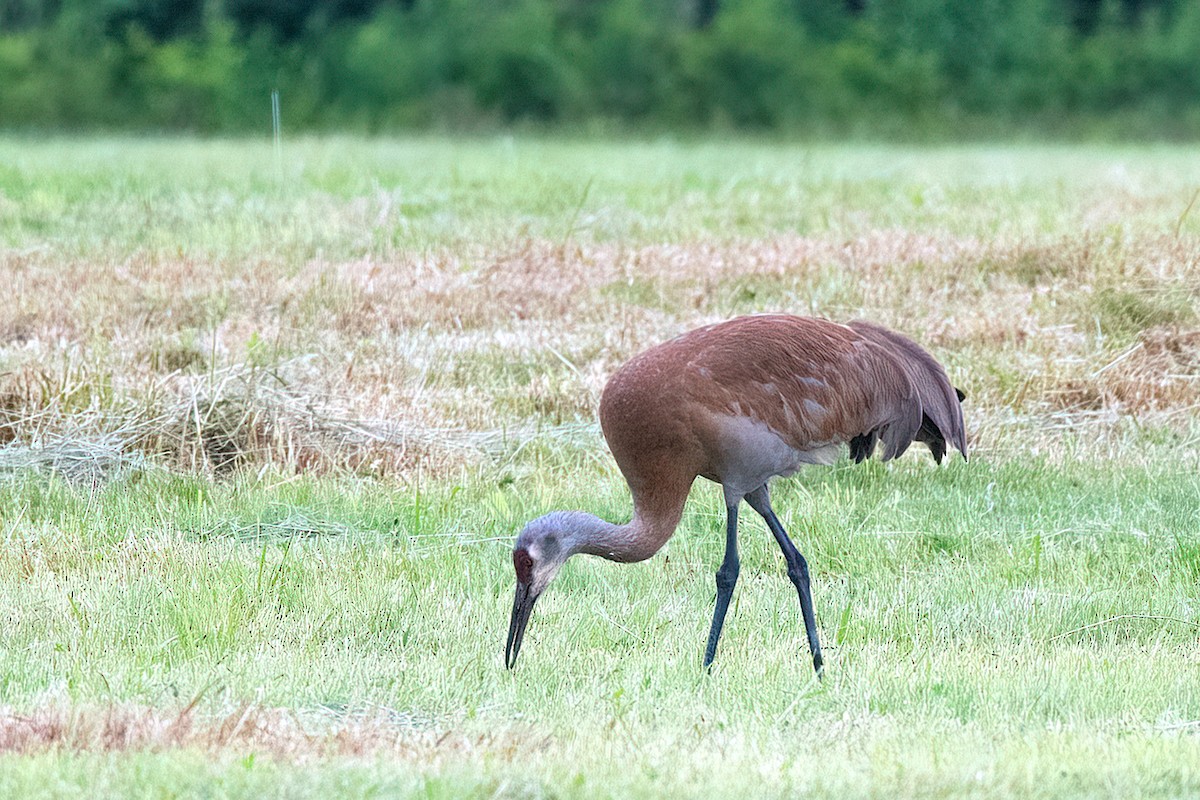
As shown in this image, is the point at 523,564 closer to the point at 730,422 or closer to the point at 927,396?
the point at 730,422

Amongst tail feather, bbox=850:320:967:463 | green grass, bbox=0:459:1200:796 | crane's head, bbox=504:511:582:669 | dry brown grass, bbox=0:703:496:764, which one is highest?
tail feather, bbox=850:320:967:463

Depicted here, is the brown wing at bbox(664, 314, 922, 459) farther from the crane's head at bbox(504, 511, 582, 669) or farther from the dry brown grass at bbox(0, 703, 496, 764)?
the dry brown grass at bbox(0, 703, 496, 764)

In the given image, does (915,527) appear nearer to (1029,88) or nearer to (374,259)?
(374,259)

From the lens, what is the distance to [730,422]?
538cm

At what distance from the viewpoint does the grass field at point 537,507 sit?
14.6 feet

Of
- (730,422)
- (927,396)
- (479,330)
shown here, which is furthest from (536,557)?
(479,330)

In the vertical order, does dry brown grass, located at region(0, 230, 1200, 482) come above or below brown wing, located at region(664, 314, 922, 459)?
below

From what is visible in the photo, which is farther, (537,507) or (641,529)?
(537,507)

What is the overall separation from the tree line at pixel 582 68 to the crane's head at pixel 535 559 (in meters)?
26.2

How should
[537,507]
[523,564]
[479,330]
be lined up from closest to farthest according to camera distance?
[523,564], [537,507], [479,330]

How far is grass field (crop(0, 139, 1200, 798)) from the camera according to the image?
444 cm

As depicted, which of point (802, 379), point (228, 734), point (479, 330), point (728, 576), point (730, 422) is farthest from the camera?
point (479, 330)

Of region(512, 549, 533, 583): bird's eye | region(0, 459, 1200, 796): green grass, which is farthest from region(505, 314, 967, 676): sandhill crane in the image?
region(0, 459, 1200, 796): green grass

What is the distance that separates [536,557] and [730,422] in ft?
2.67
